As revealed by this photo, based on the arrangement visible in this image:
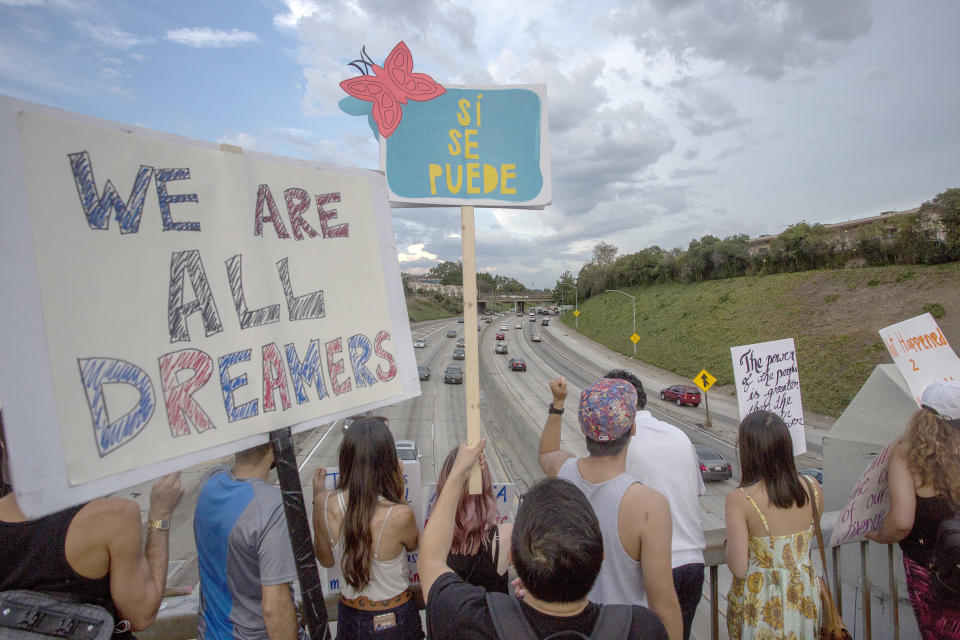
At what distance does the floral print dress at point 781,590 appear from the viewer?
84.7 inches

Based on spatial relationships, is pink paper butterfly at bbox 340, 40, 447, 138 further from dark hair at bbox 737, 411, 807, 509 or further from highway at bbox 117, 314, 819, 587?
highway at bbox 117, 314, 819, 587

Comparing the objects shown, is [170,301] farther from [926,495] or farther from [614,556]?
[926,495]

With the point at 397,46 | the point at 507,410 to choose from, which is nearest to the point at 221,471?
the point at 397,46

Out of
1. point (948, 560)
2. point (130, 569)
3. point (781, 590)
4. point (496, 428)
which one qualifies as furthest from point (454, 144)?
point (496, 428)

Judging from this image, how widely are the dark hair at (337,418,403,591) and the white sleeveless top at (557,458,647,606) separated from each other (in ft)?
2.65

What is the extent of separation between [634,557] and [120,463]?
1719mm

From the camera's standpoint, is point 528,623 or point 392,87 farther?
point 392,87

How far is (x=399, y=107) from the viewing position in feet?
Result: 7.07

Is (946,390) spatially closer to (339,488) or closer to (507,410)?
(339,488)

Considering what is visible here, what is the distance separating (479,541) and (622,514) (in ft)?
2.32

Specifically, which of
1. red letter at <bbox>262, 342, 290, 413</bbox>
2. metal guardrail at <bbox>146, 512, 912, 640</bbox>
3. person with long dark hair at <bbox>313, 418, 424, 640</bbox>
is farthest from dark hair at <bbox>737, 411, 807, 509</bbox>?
red letter at <bbox>262, 342, 290, 413</bbox>

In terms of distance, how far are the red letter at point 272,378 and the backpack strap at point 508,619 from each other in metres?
0.88

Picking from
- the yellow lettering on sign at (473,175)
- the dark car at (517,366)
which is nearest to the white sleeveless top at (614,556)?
the yellow lettering on sign at (473,175)

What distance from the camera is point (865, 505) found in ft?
8.55
